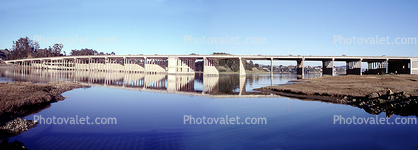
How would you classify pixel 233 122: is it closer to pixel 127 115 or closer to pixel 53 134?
pixel 127 115

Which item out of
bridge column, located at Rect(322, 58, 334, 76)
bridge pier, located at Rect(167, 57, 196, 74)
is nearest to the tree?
bridge pier, located at Rect(167, 57, 196, 74)

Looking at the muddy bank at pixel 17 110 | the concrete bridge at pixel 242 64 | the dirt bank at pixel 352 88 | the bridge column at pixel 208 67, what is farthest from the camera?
the bridge column at pixel 208 67

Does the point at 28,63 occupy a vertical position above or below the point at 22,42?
below

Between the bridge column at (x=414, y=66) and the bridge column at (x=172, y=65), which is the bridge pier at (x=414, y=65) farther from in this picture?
the bridge column at (x=172, y=65)

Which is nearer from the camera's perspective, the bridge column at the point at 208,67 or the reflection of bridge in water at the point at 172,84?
the reflection of bridge in water at the point at 172,84

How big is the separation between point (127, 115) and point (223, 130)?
18.5ft

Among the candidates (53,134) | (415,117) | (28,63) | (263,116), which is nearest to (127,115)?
(53,134)

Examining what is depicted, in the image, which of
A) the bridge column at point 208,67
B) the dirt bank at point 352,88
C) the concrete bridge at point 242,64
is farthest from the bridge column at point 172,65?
the dirt bank at point 352,88

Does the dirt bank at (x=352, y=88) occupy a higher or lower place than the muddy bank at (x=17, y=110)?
higher

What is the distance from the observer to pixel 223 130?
10.6 m

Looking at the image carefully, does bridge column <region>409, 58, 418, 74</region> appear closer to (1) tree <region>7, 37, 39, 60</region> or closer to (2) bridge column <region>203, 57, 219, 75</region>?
(2) bridge column <region>203, 57, 219, 75</region>

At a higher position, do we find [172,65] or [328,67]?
[172,65]

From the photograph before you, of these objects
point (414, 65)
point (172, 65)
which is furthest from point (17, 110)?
point (414, 65)

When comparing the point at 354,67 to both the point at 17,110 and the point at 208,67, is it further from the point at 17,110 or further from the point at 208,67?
the point at 17,110
